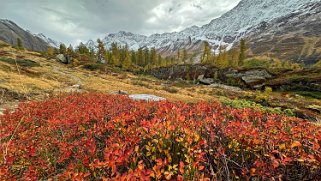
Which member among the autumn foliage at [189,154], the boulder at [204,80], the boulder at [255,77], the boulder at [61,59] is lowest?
the boulder at [204,80]

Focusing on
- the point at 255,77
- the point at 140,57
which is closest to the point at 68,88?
the point at 255,77

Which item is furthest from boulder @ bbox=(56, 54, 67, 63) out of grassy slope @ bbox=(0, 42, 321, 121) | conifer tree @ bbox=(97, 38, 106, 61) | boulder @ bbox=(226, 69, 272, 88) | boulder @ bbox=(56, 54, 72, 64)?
boulder @ bbox=(226, 69, 272, 88)

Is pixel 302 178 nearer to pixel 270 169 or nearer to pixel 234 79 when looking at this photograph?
pixel 270 169

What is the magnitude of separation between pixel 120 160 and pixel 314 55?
9174 inches

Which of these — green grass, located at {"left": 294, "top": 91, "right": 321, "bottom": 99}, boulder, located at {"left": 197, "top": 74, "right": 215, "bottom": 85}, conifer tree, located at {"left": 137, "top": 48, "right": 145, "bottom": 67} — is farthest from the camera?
conifer tree, located at {"left": 137, "top": 48, "right": 145, "bottom": 67}

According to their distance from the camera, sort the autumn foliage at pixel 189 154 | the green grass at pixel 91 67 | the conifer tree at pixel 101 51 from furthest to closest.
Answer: the conifer tree at pixel 101 51
the green grass at pixel 91 67
the autumn foliage at pixel 189 154

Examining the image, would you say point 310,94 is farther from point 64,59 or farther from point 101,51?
point 101,51

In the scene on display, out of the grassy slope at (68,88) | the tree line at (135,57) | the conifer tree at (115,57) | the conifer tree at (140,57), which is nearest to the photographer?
the grassy slope at (68,88)

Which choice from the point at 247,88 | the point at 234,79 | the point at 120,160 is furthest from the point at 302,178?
the point at 234,79

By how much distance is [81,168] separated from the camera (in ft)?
12.6

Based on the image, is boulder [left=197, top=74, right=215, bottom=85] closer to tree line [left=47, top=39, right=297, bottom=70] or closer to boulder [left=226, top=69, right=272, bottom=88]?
boulder [left=226, top=69, right=272, bottom=88]

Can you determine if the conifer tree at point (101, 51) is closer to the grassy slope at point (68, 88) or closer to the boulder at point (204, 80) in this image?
the boulder at point (204, 80)

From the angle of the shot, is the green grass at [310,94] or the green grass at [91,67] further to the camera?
the green grass at [91,67]

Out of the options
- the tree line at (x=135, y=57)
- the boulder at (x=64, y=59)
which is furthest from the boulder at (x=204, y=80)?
the boulder at (x=64, y=59)
